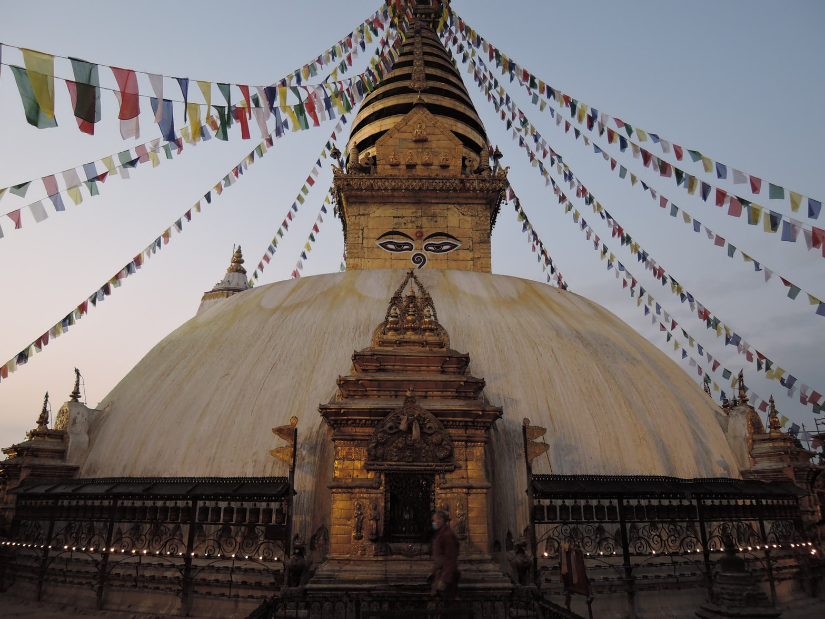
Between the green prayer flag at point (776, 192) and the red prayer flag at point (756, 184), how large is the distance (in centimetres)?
17

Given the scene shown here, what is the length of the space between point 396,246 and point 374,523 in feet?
30.4

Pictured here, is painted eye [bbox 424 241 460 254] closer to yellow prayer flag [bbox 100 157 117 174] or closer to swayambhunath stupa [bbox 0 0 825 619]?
swayambhunath stupa [bbox 0 0 825 619]

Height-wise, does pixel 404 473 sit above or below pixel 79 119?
below

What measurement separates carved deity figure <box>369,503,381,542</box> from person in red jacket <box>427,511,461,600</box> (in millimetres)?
1497

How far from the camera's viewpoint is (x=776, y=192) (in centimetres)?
893

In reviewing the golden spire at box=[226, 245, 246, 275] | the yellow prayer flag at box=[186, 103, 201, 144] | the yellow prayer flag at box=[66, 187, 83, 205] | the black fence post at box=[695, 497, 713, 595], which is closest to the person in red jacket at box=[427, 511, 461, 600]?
the black fence post at box=[695, 497, 713, 595]

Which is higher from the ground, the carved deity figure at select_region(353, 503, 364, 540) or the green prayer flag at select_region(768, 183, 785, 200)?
the green prayer flag at select_region(768, 183, 785, 200)

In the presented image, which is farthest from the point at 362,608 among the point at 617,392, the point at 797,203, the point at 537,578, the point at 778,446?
the point at 797,203

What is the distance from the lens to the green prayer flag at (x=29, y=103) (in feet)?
16.9

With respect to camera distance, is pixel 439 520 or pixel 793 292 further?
pixel 793 292

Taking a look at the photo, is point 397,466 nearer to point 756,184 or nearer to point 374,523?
point 374,523

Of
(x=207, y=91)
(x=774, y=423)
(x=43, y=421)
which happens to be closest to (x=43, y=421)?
(x=43, y=421)

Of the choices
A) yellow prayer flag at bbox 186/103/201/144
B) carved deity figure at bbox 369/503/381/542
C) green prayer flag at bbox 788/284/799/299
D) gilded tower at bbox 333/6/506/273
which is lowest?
carved deity figure at bbox 369/503/381/542

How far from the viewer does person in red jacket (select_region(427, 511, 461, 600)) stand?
4953 millimetres
